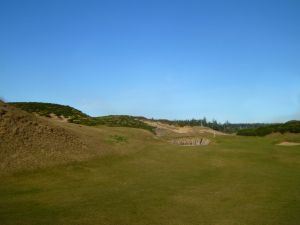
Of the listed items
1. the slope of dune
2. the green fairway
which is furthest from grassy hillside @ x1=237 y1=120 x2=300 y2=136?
the slope of dune

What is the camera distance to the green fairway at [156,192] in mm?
16094

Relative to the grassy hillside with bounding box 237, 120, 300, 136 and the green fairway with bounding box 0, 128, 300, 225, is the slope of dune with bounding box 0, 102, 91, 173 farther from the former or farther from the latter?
the grassy hillside with bounding box 237, 120, 300, 136

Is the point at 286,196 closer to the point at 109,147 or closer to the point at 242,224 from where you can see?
the point at 242,224

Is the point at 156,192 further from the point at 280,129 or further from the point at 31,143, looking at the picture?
the point at 280,129

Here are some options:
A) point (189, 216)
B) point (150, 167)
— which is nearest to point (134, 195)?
point (189, 216)

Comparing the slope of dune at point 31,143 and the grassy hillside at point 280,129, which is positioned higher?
the grassy hillside at point 280,129

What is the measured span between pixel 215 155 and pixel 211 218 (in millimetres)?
22521

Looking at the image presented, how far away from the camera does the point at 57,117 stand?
6059 cm

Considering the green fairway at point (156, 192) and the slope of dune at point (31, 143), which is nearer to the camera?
the green fairway at point (156, 192)

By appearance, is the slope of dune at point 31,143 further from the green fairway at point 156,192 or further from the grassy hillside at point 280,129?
the grassy hillside at point 280,129

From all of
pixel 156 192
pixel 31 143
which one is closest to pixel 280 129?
pixel 31 143

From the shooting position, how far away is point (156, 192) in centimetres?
2138

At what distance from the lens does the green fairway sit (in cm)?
1609

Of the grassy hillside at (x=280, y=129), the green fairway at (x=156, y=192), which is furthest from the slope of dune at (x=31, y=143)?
the grassy hillside at (x=280, y=129)
